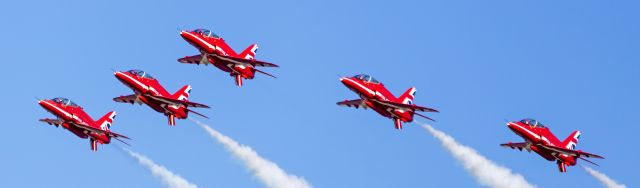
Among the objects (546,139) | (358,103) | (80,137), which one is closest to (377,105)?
(358,103)

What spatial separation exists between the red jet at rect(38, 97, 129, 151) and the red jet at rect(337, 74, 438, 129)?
19.9 meters

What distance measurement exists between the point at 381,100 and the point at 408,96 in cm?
317

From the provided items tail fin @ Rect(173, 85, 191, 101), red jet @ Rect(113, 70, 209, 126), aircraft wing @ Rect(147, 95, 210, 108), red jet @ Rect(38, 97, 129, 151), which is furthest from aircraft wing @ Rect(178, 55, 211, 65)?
red jet @ Rect(38, 97, 129, 151)

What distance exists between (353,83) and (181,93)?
1507 centimetres

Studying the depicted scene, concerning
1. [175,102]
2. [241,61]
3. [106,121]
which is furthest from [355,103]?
[106,121]

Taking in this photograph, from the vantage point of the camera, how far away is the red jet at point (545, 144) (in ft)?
555

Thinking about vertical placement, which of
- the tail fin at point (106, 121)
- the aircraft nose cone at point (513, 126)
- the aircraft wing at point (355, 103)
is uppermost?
the aircraft nose cone at point (513, 126)

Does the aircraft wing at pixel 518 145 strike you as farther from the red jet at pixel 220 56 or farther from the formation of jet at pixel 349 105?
the red jet at pixel 220 56

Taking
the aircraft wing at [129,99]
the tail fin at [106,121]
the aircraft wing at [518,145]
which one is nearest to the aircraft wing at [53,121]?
the tail fin at [106,121]

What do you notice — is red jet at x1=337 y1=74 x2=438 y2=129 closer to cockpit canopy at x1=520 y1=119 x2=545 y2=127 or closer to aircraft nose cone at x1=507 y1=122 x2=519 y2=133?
aircraft nose cone at x1=507 y1=122 x2=519 y2=133

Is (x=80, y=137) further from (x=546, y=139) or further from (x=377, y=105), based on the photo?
(x=546, y=139)

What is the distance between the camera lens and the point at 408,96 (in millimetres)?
171625

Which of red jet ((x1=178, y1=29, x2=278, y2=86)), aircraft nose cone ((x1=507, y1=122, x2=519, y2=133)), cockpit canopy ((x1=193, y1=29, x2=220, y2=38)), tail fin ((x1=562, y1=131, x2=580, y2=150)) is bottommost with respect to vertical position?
red jet ((x1=178, y1=29, x2=278, y2=86))

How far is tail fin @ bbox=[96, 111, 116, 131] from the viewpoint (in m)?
173
